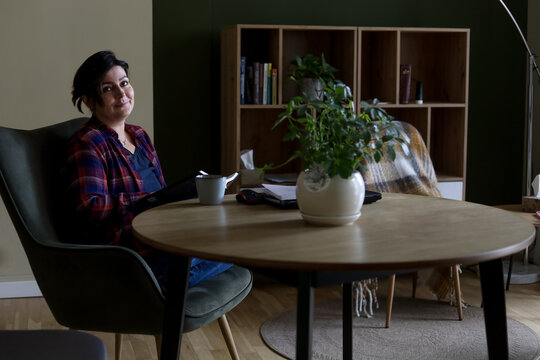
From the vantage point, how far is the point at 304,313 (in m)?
1.45

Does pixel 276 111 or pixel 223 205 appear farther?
pixel 276 111

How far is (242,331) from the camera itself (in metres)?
3.10

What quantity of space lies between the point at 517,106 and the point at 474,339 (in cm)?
210

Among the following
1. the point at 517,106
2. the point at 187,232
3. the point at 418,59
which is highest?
the point at 418,59

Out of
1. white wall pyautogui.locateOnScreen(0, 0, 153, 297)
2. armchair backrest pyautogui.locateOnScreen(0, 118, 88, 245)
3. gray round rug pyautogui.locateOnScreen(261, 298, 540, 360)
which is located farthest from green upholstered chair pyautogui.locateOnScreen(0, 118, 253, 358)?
white wall pyautogui.locateOnScreen(0, 0, 153, 297)

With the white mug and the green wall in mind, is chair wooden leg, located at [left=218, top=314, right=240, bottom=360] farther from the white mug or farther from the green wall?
the green wall

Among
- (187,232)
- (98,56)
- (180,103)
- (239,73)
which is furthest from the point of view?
(180,103)

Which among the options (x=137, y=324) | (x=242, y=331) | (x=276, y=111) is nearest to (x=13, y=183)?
(x=137, y=324)

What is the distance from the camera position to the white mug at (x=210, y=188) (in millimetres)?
2070

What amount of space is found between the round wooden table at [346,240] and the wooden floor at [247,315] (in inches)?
38.3

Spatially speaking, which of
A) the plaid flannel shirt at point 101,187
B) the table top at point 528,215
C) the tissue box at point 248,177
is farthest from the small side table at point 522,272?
the plaid flannel shirt at point 101,187

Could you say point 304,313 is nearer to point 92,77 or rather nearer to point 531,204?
point 92,77


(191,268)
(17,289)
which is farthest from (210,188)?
(17,289)

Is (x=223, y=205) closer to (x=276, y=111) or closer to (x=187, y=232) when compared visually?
(x=187, y=232)
